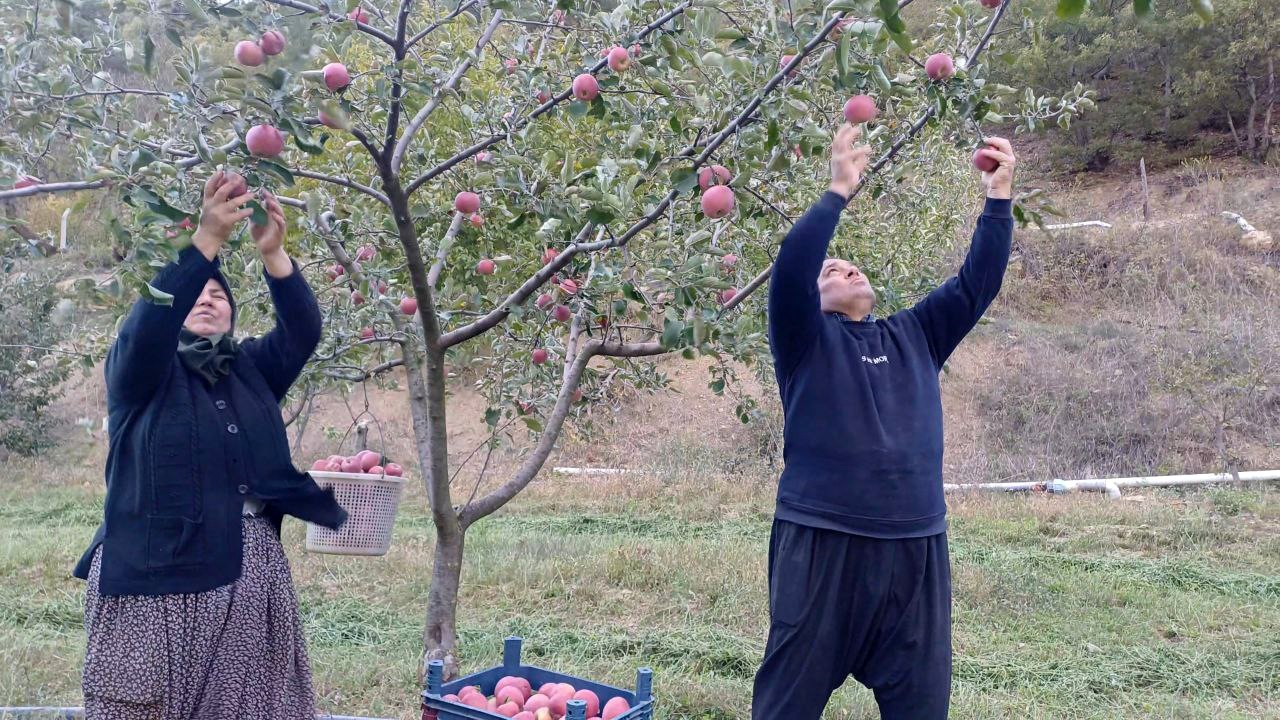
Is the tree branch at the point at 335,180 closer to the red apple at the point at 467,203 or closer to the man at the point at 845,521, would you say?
the red apple at the point at 467,203

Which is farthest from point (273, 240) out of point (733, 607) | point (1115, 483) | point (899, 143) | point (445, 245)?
point (1115, 483)

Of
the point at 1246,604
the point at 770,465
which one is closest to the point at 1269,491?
the point at 1246,604

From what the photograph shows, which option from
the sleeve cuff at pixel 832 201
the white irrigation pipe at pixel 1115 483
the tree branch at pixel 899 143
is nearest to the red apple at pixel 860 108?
the sleeve cuff at pixel 832 201

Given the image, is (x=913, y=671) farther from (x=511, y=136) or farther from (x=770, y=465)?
(x=770, y=465)

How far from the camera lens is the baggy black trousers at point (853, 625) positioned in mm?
2336

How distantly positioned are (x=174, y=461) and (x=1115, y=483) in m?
9.28

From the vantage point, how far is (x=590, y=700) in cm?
261

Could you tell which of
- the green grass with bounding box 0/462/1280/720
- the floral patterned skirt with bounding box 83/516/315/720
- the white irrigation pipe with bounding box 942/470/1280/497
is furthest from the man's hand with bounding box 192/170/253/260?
the white irrigation pipe with bounding box 942/470/1280/497

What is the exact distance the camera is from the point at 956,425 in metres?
12.6

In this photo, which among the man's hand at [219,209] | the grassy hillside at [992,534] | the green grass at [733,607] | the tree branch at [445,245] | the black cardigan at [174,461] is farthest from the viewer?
the grassy hillside at [992,534]

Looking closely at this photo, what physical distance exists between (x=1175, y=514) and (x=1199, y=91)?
12.9 metres

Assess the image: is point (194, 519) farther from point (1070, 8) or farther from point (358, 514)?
point (1070, 8)

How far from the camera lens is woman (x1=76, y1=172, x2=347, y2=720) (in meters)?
2.13

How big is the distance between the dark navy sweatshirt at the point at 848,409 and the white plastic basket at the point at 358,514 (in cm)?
109
